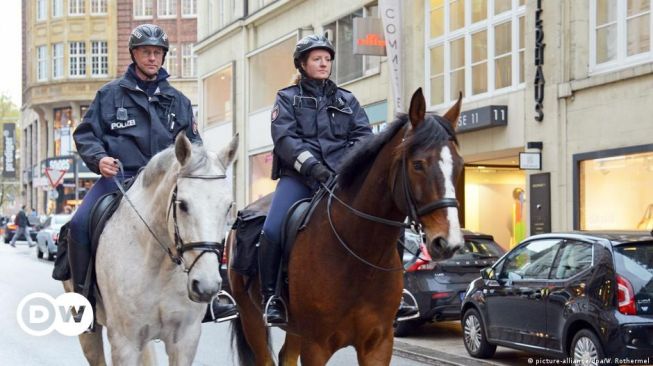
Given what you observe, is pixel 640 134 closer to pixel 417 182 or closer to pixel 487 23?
pixel 487 23

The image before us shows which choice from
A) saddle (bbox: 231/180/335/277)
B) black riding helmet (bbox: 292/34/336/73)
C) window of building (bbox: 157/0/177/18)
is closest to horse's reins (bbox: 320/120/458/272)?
saddle (bbox: 231/180/335/277)

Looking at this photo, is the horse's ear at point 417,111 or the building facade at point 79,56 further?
the building facade at point 79,56

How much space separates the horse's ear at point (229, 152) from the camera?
6090 mm

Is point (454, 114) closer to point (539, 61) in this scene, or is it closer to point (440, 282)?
point (440, 282)

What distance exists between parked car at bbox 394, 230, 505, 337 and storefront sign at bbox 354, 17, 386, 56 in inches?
436

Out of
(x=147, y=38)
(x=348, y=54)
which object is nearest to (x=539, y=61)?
(x=348, y=54)

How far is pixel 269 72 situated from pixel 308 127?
30219mm

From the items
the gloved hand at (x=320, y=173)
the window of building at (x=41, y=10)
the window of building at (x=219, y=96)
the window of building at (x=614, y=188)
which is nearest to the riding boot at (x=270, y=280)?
the gloved hand at (x=320, y=173)

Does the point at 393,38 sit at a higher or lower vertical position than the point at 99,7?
lower

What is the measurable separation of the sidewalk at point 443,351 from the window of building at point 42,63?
201 ft

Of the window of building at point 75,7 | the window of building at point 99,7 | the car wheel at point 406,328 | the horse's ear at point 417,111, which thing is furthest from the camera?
the window of building at point 75,7

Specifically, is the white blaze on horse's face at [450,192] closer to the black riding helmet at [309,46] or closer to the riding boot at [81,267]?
the black riding helmet at [309,46]

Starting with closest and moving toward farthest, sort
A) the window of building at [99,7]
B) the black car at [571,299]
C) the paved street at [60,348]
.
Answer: the black car at [571,299]
the paved street at [60,348]
the window of building at [99,7]

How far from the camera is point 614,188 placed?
20203 mm
